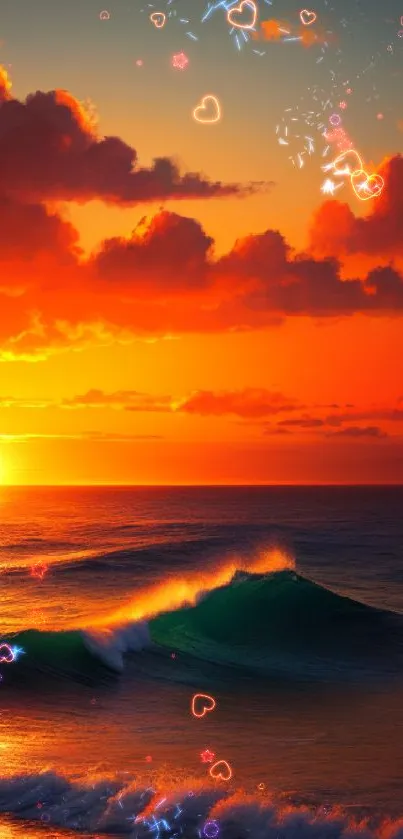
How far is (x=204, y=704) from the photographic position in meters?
20.6

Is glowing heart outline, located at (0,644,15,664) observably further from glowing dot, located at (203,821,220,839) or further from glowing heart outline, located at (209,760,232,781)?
glowing dot, located at (203,821,220,839)

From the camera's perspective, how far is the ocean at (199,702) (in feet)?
40.2

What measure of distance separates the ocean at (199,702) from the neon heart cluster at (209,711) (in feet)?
0.22

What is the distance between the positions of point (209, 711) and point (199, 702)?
1.37 metres

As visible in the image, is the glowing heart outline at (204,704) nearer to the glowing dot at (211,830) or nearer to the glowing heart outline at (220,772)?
the glowing heart outline at (220,772)

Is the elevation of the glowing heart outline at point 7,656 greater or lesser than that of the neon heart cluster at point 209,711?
greater

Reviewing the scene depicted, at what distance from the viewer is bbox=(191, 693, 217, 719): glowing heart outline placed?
19.2 m

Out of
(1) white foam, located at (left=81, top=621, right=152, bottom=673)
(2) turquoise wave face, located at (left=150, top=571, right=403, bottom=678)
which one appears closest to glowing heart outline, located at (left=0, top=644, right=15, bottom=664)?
(1) white foam, located at (left=81, top=621, right=152, bottom=673)

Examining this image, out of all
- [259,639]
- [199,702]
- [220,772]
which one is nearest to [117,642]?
[259,639]

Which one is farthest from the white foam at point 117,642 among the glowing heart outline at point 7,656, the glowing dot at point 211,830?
the glowing dot at point 211,830

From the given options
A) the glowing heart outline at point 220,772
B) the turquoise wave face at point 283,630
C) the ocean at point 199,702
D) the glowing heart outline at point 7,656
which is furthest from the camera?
the turquoise wave face at point 283,630

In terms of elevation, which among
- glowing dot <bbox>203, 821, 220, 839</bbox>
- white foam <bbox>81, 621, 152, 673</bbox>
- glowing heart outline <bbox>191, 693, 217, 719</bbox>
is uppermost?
white foam <bbox>81, 621, 152, 673</bbox>

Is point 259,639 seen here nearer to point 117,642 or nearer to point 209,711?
point 117,642

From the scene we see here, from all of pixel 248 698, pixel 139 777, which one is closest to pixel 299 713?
pixel 248 698
